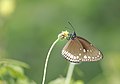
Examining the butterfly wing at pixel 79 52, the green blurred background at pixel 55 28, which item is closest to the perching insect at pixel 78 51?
the butterfly wing at pixel 79 52

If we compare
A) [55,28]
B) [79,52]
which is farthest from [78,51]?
[55,28]

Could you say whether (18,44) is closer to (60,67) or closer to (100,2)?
(60,67)

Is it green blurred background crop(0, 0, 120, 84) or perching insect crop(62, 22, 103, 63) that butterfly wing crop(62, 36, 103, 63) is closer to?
perching insect crop(62, 22, 103, 63)

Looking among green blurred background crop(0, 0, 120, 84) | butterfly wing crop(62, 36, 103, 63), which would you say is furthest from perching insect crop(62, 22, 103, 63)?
green blurred background crop(0, 0, 120, 84)

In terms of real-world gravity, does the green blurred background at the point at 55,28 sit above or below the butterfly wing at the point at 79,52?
above

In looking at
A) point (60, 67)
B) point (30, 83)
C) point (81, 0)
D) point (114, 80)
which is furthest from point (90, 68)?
point (30, 83)

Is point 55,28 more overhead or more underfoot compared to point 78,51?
more overhead

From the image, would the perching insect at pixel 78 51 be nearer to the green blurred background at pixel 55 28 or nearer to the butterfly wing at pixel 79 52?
the butterfly wing at pixel 79 52

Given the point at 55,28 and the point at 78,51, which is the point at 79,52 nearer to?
the point at 78,51
